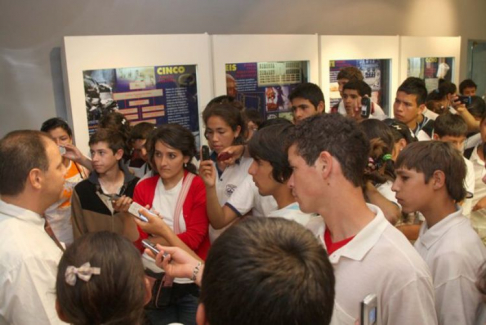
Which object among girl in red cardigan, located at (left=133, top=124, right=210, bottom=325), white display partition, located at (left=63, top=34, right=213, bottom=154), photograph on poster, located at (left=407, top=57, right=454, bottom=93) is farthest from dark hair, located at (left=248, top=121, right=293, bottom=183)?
photograph on poster, located at (left=407, top=57, right=454, bottom=93)

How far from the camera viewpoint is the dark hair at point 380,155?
2151 mm

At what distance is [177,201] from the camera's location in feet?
8.31

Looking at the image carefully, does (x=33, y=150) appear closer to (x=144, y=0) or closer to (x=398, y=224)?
(x=398, y=224)

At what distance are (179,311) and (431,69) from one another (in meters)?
6.35

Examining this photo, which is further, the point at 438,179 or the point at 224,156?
the point at 224,156

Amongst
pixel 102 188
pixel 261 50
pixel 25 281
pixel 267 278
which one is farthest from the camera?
pixel 261 50

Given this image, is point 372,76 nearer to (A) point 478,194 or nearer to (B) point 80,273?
(A) point 478,194

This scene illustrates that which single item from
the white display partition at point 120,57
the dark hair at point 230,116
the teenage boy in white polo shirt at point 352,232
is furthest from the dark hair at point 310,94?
the teenage boy in white polo shirt at point 352,232

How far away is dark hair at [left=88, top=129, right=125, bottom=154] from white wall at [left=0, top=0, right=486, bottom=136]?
77 cm

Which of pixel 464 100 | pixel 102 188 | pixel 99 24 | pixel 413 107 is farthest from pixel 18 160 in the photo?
pixel 464 100

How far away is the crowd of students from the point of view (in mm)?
854

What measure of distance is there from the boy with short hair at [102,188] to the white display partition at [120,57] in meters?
0.47

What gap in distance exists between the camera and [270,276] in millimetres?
811

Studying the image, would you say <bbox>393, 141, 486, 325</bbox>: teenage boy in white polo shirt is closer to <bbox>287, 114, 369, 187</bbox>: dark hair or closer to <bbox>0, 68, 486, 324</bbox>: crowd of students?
<bbox>0, 68, 486, 324</bbox>: crowd of students
